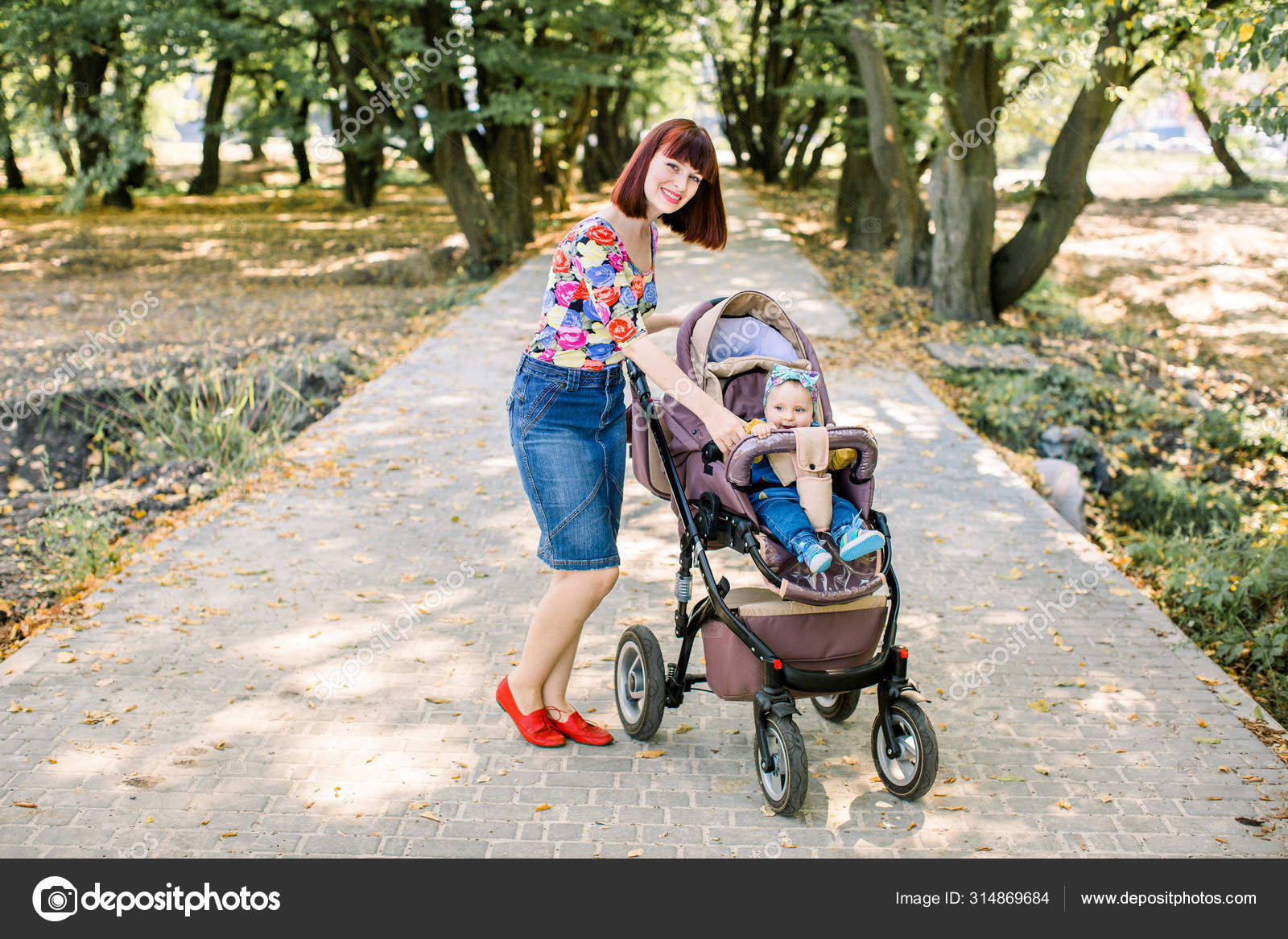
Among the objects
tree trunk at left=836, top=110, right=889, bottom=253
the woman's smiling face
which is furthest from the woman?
tree trunk at left=836, top=110, right=889, bottom=253

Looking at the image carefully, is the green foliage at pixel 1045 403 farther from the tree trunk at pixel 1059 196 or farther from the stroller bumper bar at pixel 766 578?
the stroller bumper bar at pixel 766 578

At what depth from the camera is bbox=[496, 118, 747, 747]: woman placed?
3373 mm

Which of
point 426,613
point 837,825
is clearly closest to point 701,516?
point 837,825

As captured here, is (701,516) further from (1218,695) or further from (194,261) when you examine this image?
(194,261)

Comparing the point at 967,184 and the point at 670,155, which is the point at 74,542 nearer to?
the point at 670,155

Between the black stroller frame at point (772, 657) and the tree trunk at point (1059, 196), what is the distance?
8.68 m

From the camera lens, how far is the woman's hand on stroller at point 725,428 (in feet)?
11.2

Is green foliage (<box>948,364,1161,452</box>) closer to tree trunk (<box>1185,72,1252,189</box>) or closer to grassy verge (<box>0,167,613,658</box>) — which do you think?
tree trunk (<box>1185,72,1252,189</box>)

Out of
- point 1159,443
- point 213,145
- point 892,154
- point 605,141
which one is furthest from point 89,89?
point 1159,443

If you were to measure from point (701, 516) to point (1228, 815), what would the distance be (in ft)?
7.09

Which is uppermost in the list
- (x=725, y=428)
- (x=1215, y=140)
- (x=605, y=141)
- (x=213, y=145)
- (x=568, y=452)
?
(x=605, y=141)

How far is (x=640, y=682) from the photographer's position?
13.6 ft

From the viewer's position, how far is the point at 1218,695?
4559 millimetres
